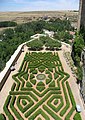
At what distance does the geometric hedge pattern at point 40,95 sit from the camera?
17.2 m

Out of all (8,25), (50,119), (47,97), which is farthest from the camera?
(8,25)

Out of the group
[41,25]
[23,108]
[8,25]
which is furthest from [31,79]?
[8,25]

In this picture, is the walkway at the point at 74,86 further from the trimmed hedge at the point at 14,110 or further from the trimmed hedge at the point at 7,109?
the trimmed hedge at the point at 7,109

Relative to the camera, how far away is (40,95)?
2033 centimetres

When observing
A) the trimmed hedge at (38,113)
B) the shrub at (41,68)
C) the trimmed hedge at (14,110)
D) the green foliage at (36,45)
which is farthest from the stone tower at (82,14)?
the trimmed hedge at (38,113)

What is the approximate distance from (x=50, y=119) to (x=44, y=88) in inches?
224

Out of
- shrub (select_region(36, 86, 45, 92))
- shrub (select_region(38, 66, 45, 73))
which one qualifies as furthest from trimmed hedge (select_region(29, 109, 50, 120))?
shrub (select_region(38, 66, 45, 73))

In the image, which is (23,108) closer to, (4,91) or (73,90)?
(4,91)

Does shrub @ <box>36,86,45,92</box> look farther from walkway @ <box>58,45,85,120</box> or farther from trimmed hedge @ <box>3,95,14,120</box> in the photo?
trimmed hedge @ <box>3,95,14,120</box>

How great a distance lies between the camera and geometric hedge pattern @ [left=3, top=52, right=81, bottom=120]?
56.5ft

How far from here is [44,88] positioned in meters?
22.0

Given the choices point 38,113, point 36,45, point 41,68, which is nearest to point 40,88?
point 38,113

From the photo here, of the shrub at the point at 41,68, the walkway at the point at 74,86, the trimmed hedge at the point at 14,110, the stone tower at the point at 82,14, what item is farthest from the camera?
the stone tower at the point at 82,14

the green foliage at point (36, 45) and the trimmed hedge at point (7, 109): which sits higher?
the green foliage at point (36, 45)
